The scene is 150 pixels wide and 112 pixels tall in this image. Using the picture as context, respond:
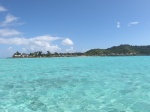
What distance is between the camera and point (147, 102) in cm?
1148

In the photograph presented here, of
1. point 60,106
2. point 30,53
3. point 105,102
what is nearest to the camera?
point 60,106

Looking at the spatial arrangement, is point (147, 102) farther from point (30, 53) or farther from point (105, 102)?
point (30, 53)

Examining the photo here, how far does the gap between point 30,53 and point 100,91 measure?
188m

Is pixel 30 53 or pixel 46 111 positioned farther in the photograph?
pixel 30 53

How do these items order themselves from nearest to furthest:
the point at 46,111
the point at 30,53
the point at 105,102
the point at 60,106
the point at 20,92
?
the point at 46,111 → the point at 60,106 → the point at 105,102 → the point at 20,92 → the point at 30,53

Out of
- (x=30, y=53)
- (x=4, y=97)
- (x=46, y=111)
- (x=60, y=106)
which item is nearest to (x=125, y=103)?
(x=60, y=106)

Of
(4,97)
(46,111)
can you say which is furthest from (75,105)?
(4,97)

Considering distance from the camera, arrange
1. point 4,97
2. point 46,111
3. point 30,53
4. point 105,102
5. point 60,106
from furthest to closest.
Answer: point 30,53 → point 4,97 → point 105,102 → point 60,106 → point 46,111

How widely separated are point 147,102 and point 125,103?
105cm

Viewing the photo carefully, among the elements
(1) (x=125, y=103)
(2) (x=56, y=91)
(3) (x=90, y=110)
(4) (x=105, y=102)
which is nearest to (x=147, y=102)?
(1) (x=125, y=103)

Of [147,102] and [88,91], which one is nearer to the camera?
[147,102]

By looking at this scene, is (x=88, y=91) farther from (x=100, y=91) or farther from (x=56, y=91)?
(x=56, y=91)

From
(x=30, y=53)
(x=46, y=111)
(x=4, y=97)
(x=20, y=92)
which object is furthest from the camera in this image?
(x=30, y=53)

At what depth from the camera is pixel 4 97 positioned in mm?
13234
